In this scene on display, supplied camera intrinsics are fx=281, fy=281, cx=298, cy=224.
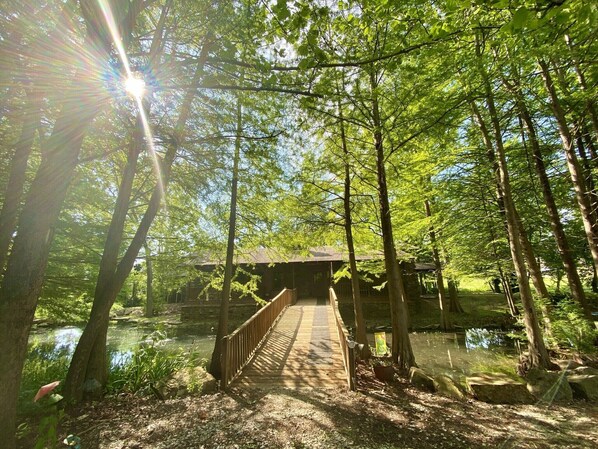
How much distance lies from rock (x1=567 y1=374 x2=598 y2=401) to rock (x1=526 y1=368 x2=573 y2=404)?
0.15 metres

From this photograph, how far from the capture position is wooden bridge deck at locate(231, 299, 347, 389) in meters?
6.00

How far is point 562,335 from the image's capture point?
771 centimetres

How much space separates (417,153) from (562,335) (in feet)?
21.2

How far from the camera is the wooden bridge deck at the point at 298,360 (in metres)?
6.00

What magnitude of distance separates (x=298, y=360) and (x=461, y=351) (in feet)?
25.9

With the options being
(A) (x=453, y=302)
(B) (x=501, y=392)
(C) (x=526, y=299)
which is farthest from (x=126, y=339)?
(A) (x=453, y=302)

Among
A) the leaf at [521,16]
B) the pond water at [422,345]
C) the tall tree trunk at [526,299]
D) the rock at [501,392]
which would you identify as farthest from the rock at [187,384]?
the tall tree trunk at [526,299]

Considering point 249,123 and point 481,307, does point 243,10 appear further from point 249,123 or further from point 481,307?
point 481,307

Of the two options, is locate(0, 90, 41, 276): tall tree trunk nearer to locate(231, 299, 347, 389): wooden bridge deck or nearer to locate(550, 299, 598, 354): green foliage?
locate(231, 299, 347, 389): wooden bridge deck

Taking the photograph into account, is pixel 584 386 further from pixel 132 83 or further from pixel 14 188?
pixel 14 188

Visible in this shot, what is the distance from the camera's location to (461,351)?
1141cm

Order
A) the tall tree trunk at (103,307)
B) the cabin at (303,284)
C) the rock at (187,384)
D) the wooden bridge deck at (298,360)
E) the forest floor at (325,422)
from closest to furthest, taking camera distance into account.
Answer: the forest floor at (325,422), the tall tree trunk at (103,307), the rock at (187,384), the wooden bridge deck at (298,360), the cabin at (303,284)

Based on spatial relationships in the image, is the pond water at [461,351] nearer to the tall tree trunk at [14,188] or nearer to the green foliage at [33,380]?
the green foliage at [33,380]

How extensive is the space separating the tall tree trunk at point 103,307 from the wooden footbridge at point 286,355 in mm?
2264
